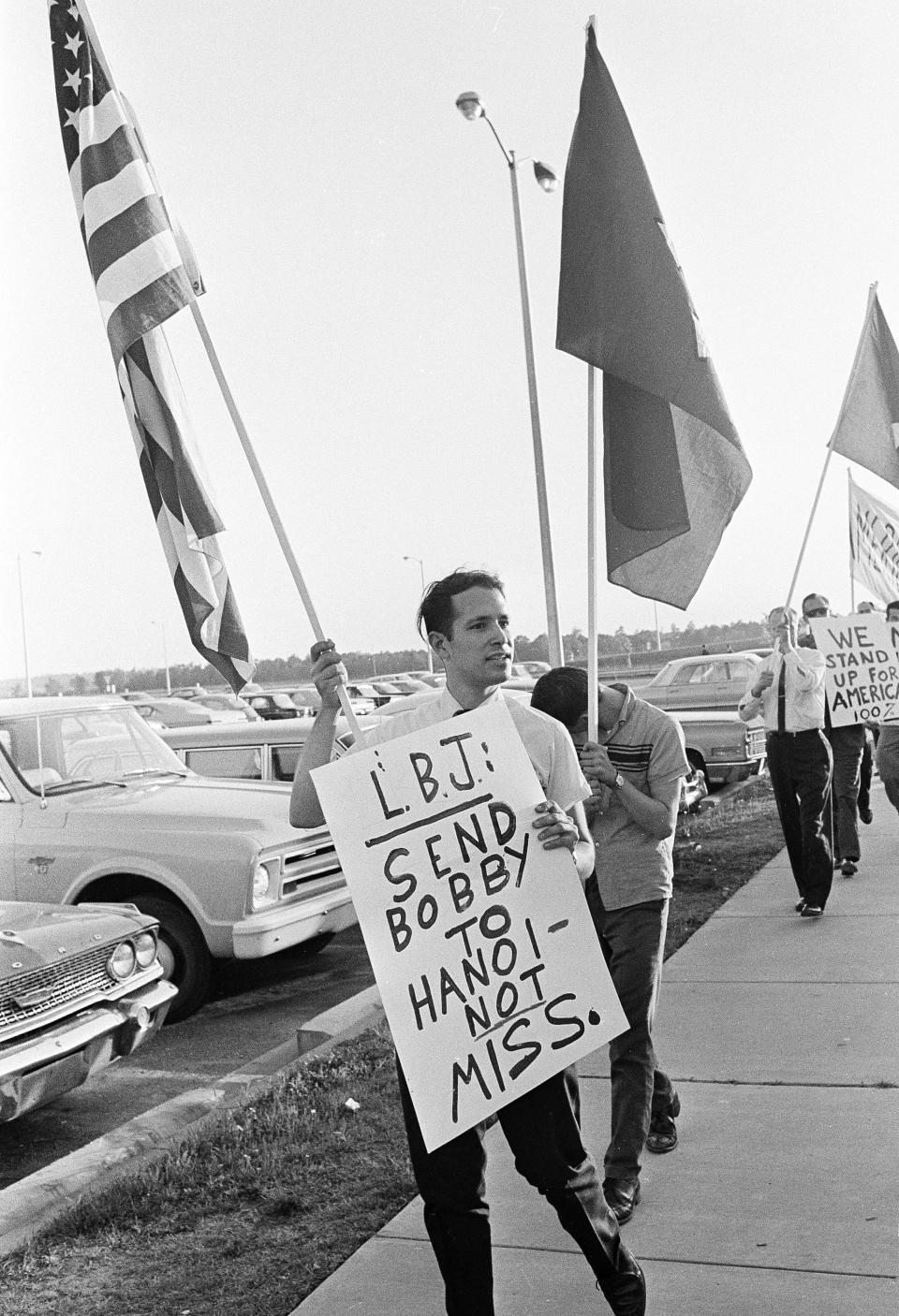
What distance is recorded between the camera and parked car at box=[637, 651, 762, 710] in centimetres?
1973

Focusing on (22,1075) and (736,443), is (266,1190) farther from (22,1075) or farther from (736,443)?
(736,443)

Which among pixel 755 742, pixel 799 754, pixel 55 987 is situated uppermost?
pixel 799 754

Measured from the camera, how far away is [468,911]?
3.02m

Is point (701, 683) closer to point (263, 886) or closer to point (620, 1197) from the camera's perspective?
point (263, 886)

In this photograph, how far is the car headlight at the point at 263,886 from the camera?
7.20m

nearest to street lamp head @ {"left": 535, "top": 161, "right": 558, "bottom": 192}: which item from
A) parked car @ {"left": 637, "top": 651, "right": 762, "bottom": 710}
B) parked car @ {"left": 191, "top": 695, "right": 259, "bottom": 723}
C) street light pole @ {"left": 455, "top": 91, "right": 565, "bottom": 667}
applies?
street light pole @ {"left": 455, "top": 91, "right": 565, "bottom": 667}

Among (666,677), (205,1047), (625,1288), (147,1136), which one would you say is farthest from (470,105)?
(625,1288)

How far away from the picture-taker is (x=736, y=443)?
14.8ft

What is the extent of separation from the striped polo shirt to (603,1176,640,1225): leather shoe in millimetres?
798

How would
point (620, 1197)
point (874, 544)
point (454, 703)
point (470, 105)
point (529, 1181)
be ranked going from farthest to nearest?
point (470, 105), point (874, 544), point (620, 1197), point (454, 703), point (529, 1181)

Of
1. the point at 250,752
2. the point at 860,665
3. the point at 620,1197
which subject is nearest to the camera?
the point at 620,1197

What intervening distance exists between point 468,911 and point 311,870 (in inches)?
185

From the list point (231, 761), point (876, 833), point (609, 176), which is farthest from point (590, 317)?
point (876, 833)

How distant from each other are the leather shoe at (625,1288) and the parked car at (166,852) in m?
4.12
